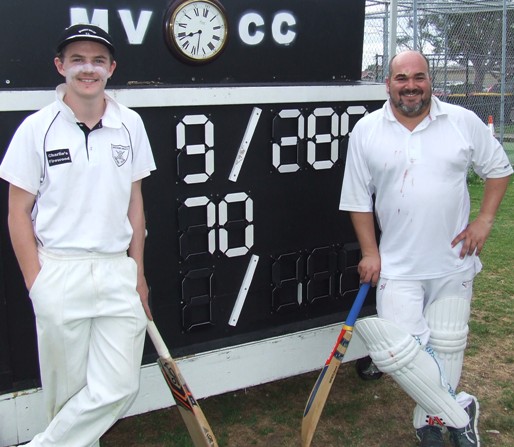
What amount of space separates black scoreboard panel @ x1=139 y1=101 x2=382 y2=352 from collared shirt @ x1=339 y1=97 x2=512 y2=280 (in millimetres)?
309

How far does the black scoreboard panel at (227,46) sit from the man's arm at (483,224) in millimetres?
917

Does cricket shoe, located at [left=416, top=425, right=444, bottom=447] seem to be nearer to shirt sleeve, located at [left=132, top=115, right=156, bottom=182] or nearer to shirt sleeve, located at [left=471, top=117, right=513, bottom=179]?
shirt sleeve, located at [left=471, top=117, right=513, bottom=179]

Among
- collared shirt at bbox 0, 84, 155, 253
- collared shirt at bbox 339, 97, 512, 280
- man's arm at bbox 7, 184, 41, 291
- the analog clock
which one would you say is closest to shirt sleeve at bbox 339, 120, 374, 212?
collared shirt at bbox 339, 97, 512, 280

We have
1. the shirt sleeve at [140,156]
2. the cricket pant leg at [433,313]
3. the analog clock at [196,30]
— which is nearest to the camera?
the shirt sleeve at [140,156]

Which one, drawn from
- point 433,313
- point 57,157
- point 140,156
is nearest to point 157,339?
point 140,156

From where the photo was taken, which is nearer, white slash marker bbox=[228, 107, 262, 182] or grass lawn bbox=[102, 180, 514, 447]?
white slash marker bbox=[228, 107, 262, 182]

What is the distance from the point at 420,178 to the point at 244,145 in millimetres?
777

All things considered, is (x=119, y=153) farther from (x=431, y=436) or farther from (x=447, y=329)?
(x=431, y=436)

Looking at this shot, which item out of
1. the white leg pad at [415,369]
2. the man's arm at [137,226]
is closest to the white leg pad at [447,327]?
the white leg pad at [415,369]

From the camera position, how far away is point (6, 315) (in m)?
2.78

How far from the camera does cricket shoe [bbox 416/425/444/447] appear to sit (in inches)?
124

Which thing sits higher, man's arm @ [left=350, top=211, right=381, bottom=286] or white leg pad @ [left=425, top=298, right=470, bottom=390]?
man's arm @ [left=350, top=211, right=381, bottom=286]

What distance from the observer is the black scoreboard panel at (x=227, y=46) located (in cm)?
271

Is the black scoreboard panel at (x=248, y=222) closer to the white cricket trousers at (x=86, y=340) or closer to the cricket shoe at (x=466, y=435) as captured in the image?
the white cricket trousers at (x=86, y=340)
